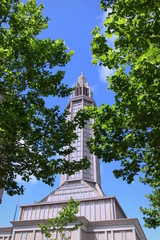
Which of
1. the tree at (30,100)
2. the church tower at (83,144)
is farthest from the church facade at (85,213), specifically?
the tree at (30,100)

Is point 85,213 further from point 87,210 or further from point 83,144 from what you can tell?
point 83,144

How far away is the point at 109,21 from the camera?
19.0ft

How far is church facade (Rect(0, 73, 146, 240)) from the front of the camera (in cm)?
2753

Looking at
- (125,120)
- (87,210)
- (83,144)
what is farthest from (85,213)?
(125,120)

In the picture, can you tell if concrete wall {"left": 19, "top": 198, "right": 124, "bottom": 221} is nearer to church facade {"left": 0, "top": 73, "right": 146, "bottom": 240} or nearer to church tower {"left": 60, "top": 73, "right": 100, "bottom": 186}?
church facade {"left": 0, "top": 73, "right": 146, "bottom": 240}

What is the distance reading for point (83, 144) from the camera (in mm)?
46281

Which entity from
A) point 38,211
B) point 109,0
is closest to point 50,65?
point 109,0

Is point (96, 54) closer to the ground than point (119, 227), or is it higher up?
higher up

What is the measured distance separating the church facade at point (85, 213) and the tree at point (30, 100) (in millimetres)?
19148

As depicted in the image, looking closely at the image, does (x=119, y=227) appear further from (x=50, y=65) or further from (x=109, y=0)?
(x=109, y=0)

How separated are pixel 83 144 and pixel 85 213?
52.4ft

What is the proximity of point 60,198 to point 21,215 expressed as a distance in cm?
705

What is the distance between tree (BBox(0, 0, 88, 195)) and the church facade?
19148 millimetres

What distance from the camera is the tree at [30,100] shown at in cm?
1034
